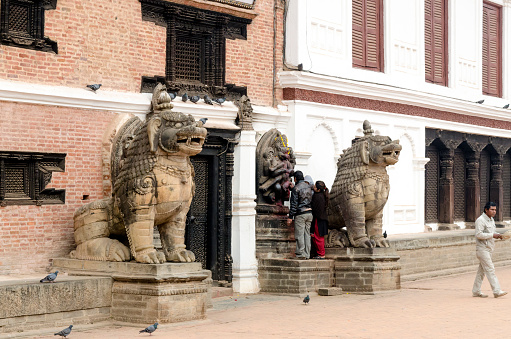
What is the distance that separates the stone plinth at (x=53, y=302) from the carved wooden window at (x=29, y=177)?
1.44m

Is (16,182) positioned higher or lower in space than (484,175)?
lower

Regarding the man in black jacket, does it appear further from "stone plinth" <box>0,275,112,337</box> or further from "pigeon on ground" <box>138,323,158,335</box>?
"pigeon on ground" <box>138,323,158,335</box>

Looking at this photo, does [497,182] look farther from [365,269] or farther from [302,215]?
[302,215]

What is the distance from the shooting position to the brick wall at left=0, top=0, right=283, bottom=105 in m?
13.3

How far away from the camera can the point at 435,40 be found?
23.5 meters

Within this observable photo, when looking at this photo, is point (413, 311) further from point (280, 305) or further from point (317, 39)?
point (317, 39)

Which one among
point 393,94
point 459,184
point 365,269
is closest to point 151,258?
point 365,269

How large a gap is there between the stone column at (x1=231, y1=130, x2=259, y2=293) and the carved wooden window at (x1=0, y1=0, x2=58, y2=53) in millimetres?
4255

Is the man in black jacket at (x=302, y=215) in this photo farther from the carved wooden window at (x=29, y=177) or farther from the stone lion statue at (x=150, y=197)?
the carved wooden window at (x=29, y=177)

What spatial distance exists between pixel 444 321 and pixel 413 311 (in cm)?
116

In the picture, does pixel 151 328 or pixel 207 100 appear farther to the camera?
pixel 207 100

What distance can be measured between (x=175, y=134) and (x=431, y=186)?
512 inches

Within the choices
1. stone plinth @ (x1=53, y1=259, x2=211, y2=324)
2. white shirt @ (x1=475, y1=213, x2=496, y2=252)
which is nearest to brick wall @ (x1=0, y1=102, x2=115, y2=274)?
stone plinth @ (x1=53, y1=259, x2=211, y2=324)

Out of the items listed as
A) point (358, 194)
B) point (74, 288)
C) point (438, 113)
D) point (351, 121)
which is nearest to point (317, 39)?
point (351, 121)
